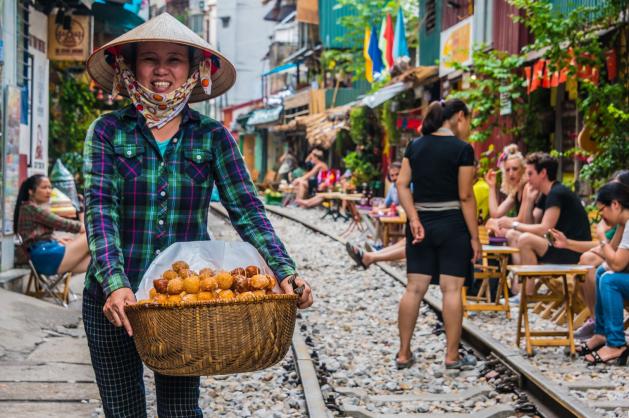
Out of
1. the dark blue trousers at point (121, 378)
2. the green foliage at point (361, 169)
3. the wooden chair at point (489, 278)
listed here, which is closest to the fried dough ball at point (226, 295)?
the dark blue trousers at point (121, 378)

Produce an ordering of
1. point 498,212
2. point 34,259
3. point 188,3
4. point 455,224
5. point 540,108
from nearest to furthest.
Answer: point 455,224, point 34,259, point 498,212, point 540,108, point 188,3

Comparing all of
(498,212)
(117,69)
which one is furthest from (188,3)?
(117,69)

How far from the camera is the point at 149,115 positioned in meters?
3.42

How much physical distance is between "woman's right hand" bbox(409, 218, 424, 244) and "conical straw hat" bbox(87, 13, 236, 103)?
11.4 feet

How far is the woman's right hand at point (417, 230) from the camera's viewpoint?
7180mm

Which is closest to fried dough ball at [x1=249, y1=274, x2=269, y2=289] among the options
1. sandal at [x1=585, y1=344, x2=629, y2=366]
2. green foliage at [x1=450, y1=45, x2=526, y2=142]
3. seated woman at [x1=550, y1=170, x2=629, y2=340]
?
sandal at [x1=585, y1=344, x2=629, y2=366]

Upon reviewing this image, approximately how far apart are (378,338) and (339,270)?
19.3 ft

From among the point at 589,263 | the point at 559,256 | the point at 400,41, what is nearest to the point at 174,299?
the point at 589,263

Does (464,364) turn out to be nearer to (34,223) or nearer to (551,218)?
(551,218)

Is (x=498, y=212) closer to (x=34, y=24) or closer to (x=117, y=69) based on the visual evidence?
(x=34, y=24)

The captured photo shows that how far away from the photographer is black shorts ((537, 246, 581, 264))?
30.1 feet

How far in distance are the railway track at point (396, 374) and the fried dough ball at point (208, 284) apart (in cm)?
269

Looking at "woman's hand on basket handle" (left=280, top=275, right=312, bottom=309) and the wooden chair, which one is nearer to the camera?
"woman's hand on basket handle" (left=280, top=275, right=312, bottom=309)

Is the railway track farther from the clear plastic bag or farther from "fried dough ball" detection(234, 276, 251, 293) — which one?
"fried dough ball" detection(234, 276, 251, 293)
